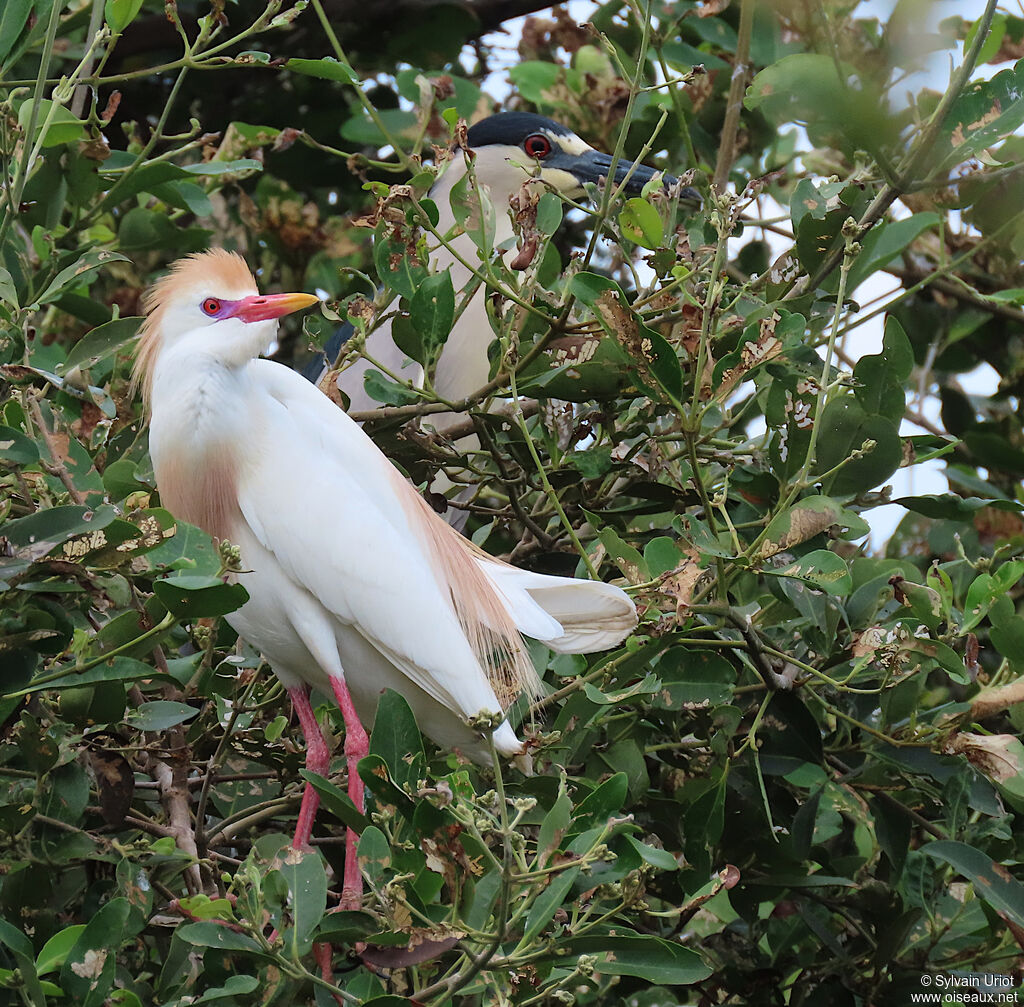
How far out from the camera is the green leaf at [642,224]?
1.91 m

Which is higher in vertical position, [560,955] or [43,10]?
[43,10]

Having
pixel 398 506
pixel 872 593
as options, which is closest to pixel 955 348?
pixel 872 593

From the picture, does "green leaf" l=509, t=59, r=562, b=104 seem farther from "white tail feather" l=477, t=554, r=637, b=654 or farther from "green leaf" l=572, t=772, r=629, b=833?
"green leaf" l=572, t=772, r=629, b=833

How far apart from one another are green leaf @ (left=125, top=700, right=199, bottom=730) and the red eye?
2094 millimetres

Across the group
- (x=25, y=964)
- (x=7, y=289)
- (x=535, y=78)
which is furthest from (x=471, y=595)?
(x=535, y=78)

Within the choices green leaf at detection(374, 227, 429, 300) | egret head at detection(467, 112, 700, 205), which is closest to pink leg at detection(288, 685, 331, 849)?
green leaf at detection(374, 227, 429, 300)

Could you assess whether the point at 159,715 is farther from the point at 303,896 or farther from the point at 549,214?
the point at 549,214

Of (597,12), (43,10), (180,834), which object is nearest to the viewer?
(180,834)

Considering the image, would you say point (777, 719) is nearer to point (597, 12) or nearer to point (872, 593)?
point (872, 593)

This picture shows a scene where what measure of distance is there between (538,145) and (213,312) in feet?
4.93

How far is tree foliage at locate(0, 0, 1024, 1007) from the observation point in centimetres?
143

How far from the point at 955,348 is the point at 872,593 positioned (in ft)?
5.16

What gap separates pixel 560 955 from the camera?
1.44 metres

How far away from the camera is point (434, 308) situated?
196 centimetres
